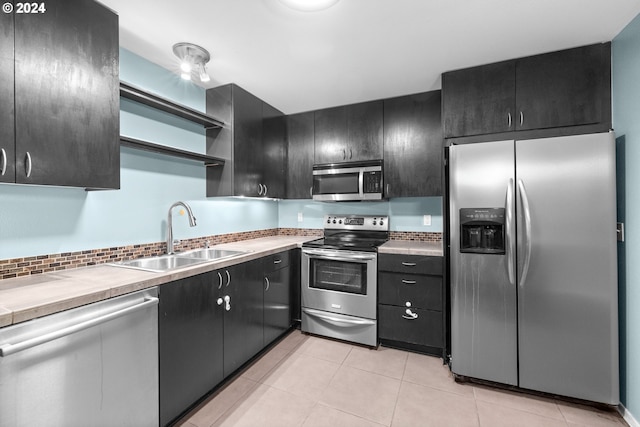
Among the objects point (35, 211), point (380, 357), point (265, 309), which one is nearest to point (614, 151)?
point (380, 357)

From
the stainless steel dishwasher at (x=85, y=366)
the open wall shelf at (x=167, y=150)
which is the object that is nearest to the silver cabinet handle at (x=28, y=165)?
the open wall shelf at (x=167, y=150)

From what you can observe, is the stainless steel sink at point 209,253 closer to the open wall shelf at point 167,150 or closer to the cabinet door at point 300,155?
the open wall shelf at point 167,150

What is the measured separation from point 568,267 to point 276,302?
87.1 inches

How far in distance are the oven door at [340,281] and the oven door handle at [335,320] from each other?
0.13 ft

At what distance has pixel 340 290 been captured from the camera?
8.73 ft

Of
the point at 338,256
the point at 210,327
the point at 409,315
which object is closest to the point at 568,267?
the point at 409,315

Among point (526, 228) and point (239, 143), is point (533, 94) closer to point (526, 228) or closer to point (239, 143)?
point (526, 228)

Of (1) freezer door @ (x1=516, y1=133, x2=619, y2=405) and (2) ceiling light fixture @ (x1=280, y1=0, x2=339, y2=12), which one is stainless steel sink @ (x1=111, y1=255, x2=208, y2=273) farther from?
(1) freezer door @ (x1=516, y1=133, x2=619, y2=405)

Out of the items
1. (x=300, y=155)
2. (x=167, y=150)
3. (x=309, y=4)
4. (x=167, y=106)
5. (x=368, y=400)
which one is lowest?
(x=368, y=400)

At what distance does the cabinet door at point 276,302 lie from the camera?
2398 mm

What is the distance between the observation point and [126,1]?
1483mm

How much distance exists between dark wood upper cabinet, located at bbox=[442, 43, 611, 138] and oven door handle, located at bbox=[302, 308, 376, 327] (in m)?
1.80

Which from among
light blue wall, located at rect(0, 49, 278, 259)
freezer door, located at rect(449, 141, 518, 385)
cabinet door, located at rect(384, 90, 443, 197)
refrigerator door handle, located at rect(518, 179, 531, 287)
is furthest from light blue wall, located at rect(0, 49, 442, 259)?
refrigerator door handle, located at rect(518, 179, 531, 287)

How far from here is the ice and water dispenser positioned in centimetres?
196
